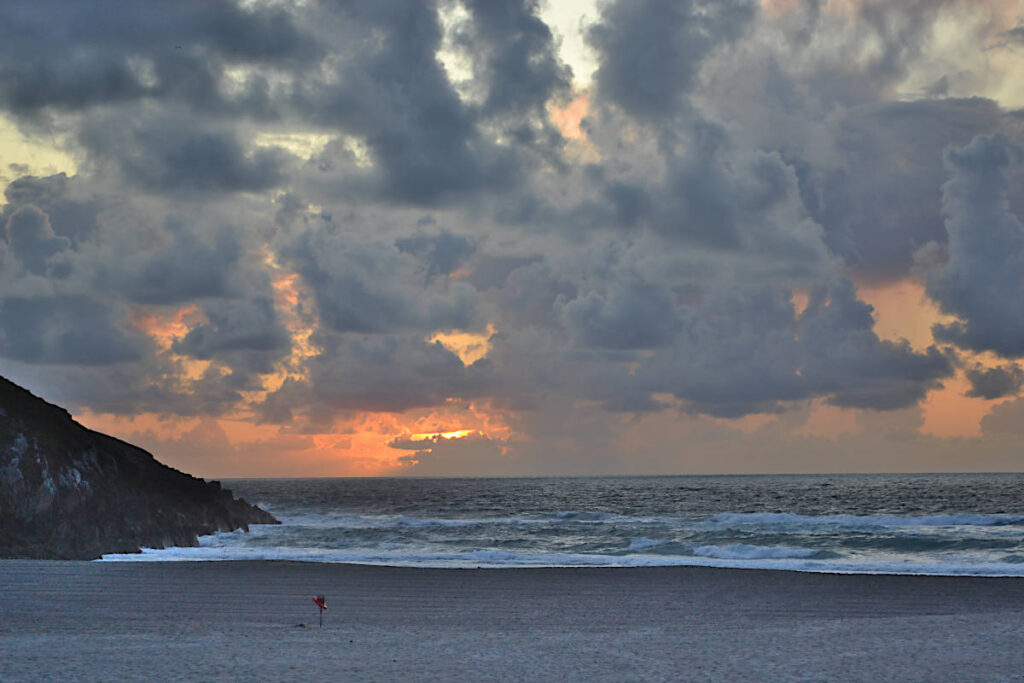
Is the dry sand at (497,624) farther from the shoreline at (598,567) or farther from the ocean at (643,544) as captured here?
the ocean at (643,544)

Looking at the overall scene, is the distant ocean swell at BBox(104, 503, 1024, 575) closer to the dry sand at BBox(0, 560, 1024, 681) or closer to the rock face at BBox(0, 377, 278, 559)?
the rock face at BBox(0, 377, 278, 559)

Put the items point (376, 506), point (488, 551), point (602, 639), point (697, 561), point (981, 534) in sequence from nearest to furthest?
point (602, 639), point (697, 561), point (488, 551), point (981, 534), point (376, 506)

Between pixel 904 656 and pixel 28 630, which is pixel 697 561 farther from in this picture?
pixel 28 630

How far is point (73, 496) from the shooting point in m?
40.2

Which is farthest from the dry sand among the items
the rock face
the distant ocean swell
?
the rock face

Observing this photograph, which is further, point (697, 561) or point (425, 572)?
point (697, 561)

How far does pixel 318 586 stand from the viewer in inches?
1031

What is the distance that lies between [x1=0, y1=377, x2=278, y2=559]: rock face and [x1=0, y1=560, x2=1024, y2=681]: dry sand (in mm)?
8626

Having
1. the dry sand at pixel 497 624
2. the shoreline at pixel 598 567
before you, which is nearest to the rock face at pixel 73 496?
the shoreline at pixel 598 567

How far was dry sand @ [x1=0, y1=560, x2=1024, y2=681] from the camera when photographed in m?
13.1

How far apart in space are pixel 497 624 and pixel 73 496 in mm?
29889

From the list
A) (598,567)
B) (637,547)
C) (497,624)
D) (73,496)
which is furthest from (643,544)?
(73,496)

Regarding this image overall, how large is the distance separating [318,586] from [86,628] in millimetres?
9029

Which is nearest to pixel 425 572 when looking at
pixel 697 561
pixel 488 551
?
pixel 488 551
